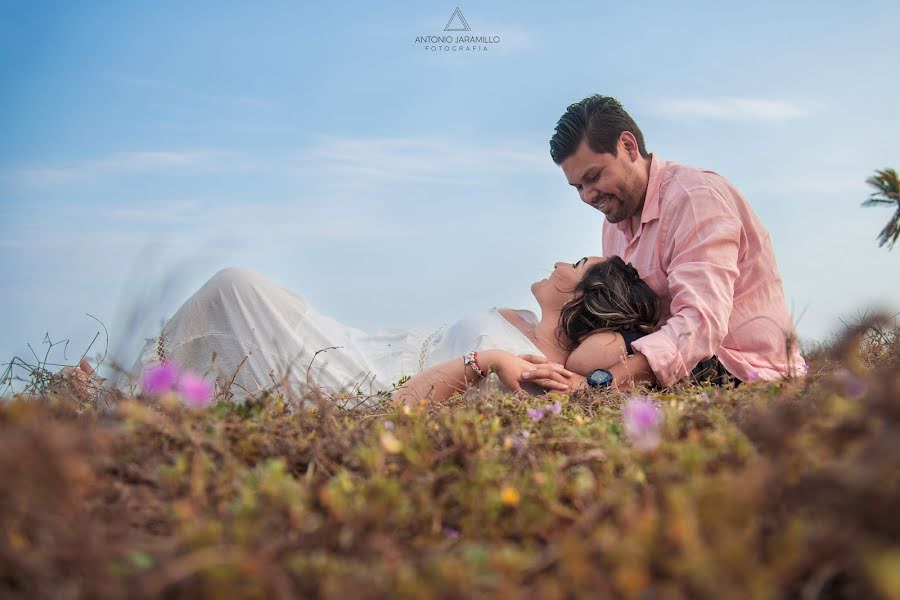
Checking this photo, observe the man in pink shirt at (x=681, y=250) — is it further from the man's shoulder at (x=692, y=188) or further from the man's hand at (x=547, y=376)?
the man's hand at (x=547, y=376)

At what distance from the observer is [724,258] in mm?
5000

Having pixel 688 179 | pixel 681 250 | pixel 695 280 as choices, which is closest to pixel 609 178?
pixel 688 179

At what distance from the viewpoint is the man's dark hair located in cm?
574

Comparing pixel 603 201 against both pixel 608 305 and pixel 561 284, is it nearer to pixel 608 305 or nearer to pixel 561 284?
pixel 561 284

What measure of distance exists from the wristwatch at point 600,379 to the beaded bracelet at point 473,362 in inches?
27.0

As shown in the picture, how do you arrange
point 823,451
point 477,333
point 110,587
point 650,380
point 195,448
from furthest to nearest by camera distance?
point 477,333 < point 650,380 < point 195,448 < point 823,451 < point 110,587

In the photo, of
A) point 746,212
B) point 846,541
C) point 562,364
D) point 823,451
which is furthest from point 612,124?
point 846,541

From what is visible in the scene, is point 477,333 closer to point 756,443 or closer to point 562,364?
point 562,364

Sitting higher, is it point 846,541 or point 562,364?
point 562,364

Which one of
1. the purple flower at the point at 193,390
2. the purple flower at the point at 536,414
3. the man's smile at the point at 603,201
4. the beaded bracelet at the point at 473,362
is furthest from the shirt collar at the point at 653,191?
the purple flower at the point at 193,390

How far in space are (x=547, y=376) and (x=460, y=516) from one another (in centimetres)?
303

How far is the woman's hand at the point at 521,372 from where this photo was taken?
15.4ft

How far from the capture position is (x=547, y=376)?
4707 mm

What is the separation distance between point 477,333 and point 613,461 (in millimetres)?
3387
